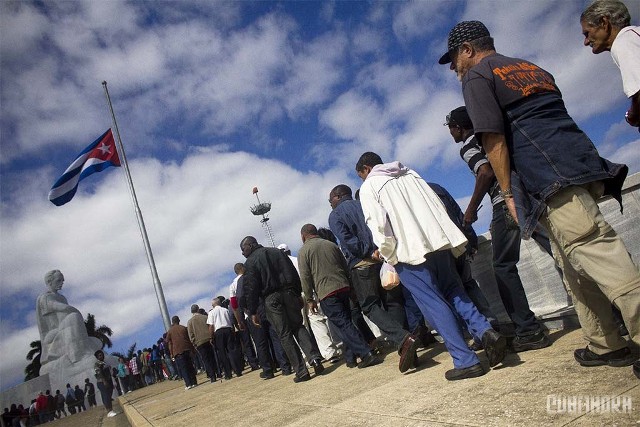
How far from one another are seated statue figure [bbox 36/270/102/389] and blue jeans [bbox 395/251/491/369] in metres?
27.1

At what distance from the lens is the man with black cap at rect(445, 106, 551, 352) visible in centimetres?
335

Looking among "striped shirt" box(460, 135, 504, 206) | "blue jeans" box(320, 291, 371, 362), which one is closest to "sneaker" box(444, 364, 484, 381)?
"striped shirt" box(460, 135, 504, 206)

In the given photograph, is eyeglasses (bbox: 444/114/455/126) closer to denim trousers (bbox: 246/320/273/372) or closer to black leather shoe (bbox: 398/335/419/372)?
black leather shoe (bbox: 398/335/419/372)

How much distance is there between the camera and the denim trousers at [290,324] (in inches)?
225

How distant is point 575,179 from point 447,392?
58.6 inches

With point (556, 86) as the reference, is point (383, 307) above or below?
below

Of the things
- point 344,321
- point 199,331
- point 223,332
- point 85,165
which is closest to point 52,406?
point 85,165

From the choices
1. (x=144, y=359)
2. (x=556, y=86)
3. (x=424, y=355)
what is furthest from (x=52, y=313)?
(x=556, y=86)

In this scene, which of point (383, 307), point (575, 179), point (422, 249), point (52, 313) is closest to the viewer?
point (575, 179)

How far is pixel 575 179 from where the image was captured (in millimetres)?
2086

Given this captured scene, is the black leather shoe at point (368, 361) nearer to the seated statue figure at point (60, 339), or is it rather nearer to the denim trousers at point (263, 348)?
the denim trousers at point (263, 348)

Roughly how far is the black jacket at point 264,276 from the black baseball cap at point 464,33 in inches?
156

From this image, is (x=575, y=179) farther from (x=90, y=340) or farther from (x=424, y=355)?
(x=90, y=340)

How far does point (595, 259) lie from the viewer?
2014mm
